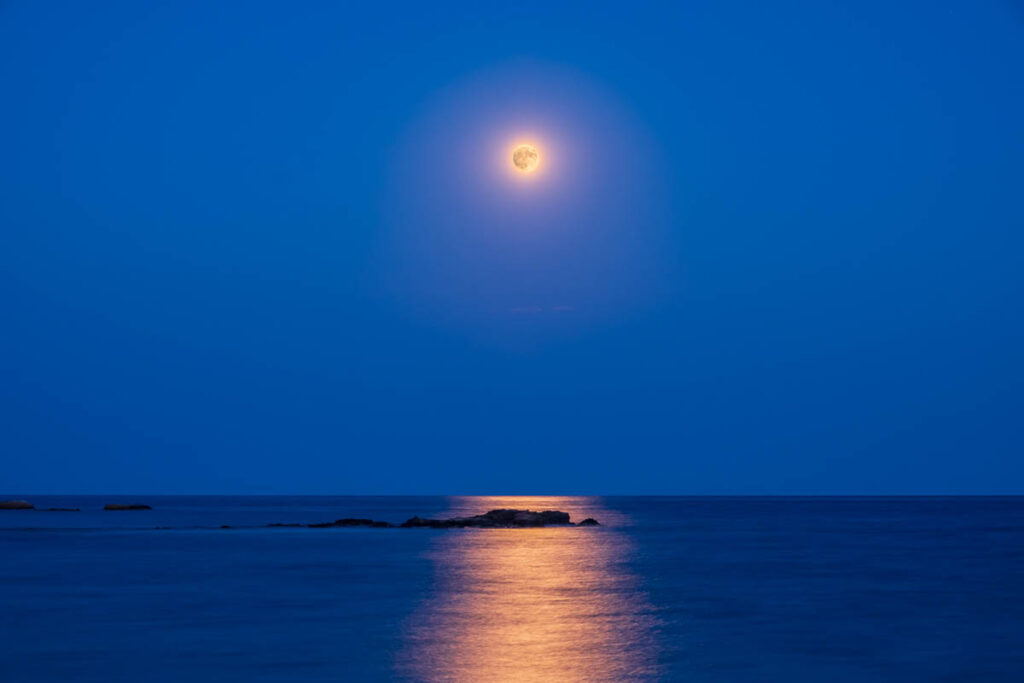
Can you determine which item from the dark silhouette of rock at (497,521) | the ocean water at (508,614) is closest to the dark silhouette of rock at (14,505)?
the dark silhouette of rock at (497,521)

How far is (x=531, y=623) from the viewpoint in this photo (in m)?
29.9

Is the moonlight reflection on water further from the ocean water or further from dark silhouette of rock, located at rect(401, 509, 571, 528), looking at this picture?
dark silhouette of rock, located at rect(401, 509, 571, 528)

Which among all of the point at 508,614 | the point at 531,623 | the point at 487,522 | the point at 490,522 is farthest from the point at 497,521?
the point at 531,623

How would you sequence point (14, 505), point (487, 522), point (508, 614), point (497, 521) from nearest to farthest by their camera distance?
point (508, 614) → point (497, 521) → point (487, 522) → point (14, 505)

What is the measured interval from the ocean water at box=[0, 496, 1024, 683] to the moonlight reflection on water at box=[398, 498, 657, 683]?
0.10m

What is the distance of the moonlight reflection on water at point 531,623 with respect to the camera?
22719mm

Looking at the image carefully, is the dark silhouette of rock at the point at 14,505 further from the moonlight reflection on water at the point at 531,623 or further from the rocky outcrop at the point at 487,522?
the moonlight reflection on water at the point at 531,623

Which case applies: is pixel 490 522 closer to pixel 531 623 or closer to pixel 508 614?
pixel 508 614

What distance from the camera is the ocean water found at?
910 inches

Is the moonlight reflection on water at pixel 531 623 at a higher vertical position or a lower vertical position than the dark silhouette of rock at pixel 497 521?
lower

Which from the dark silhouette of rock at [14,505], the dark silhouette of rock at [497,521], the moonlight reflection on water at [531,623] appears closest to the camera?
the moonlight reflection on water at [531,623]

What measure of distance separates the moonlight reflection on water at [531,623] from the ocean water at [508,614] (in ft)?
0.33

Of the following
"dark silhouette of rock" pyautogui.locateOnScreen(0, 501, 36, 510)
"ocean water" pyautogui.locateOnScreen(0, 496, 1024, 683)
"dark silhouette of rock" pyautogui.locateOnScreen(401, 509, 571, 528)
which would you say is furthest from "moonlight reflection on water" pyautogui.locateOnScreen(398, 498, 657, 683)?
"dark silhouette of rock" pyautogui.locateOnScreen(0, 501, 36, 510)

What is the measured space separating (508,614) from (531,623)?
7.99 ft
